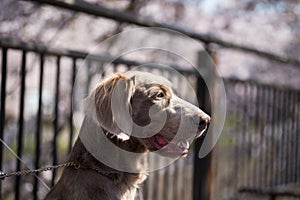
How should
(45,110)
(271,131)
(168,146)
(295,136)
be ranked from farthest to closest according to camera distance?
1. (295,136)
2. (271,131)
3. (45,110)
4. (168,146)

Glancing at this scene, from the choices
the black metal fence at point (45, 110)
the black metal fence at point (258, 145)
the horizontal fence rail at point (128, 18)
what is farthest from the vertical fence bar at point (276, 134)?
the black metal fence at point (45, 110)

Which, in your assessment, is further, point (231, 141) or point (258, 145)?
point (258, 145)

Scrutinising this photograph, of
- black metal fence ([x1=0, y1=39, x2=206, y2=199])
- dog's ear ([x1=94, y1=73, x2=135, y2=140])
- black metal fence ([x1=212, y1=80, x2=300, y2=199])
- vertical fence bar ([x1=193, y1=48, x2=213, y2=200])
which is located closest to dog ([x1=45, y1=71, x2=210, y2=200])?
dog's ear ([x1=94, y1=73, x2=135, y2=140])

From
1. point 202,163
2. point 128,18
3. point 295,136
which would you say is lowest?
point 202,163

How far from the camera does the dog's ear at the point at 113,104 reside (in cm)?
276

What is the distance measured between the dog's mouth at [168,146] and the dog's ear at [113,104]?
0.17 metres

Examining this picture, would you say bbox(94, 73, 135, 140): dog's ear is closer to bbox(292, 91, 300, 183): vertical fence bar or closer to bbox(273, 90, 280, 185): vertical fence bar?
bbox(273, 90, 280, 185): vertical fence bar

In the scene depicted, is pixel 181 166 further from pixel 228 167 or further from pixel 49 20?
pixel 49 20

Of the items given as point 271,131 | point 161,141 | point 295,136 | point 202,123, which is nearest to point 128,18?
point 161,141

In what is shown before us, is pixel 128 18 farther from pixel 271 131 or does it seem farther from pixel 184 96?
pixel 271 131

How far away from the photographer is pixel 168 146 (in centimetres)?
296

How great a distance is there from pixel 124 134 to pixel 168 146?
26cm

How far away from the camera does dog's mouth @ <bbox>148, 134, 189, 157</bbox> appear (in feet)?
9.64

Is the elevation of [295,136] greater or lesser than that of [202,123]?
greater
